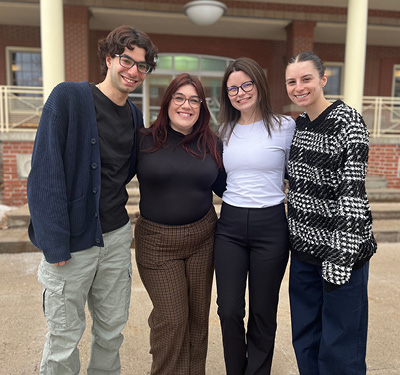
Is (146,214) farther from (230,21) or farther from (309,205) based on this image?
(230,21)

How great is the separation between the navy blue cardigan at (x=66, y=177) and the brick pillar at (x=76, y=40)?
7.48 metres

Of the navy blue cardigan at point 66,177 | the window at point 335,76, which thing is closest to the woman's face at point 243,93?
the navy blue cardigan at point 66,177

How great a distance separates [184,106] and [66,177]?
28.3 inches

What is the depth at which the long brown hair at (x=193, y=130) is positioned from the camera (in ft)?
6.70

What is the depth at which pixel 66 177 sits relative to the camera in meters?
1.73

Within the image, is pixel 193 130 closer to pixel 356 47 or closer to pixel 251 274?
pixel 251 274

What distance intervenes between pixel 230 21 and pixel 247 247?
8684mm

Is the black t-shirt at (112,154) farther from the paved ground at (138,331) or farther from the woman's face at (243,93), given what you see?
the paved ground at (138,331)

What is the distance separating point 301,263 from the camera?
1.99m

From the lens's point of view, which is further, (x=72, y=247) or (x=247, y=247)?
(x=247, y=247)

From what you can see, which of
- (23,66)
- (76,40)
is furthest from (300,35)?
(23,66)

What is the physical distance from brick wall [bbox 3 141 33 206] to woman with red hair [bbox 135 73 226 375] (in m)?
5.63

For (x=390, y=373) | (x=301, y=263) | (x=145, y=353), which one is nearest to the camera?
(x=301, y=263)

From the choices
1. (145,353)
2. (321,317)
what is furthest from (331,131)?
(145,353)
